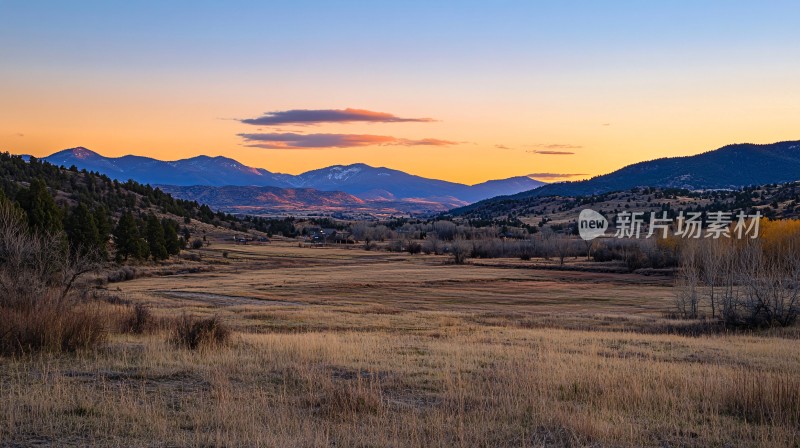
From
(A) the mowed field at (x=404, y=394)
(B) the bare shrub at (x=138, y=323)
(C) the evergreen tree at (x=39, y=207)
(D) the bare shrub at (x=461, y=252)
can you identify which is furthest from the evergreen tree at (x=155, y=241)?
(A) the mowed field at (x=404, y=394)

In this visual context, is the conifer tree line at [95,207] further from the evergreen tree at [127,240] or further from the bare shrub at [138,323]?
the bare shrub at [138,323]

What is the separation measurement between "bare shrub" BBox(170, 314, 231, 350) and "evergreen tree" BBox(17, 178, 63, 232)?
1845 inches

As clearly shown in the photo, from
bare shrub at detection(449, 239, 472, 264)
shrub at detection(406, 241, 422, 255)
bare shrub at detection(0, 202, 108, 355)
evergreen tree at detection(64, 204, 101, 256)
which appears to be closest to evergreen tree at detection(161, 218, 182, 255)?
evergreen tree at detection(64, 204, 101, 256)

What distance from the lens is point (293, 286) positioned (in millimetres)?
64438

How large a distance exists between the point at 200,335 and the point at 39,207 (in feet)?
170

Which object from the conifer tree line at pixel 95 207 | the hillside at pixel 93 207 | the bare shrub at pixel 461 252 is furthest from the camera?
the bare shrub at pixel 461 252

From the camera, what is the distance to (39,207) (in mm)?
61156

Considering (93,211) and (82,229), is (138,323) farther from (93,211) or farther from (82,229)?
(93,211)

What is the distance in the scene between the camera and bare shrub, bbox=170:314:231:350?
1715 centimetres

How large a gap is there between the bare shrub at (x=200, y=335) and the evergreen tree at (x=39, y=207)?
4687 cm

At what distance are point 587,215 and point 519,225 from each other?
18733mm

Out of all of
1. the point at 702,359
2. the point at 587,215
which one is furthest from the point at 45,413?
the point at 587,215

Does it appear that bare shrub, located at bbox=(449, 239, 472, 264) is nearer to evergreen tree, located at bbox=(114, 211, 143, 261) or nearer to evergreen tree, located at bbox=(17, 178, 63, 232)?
evergreen tree, located at bbox=(114, 211, 143, 261)

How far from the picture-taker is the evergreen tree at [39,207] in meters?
60.0
